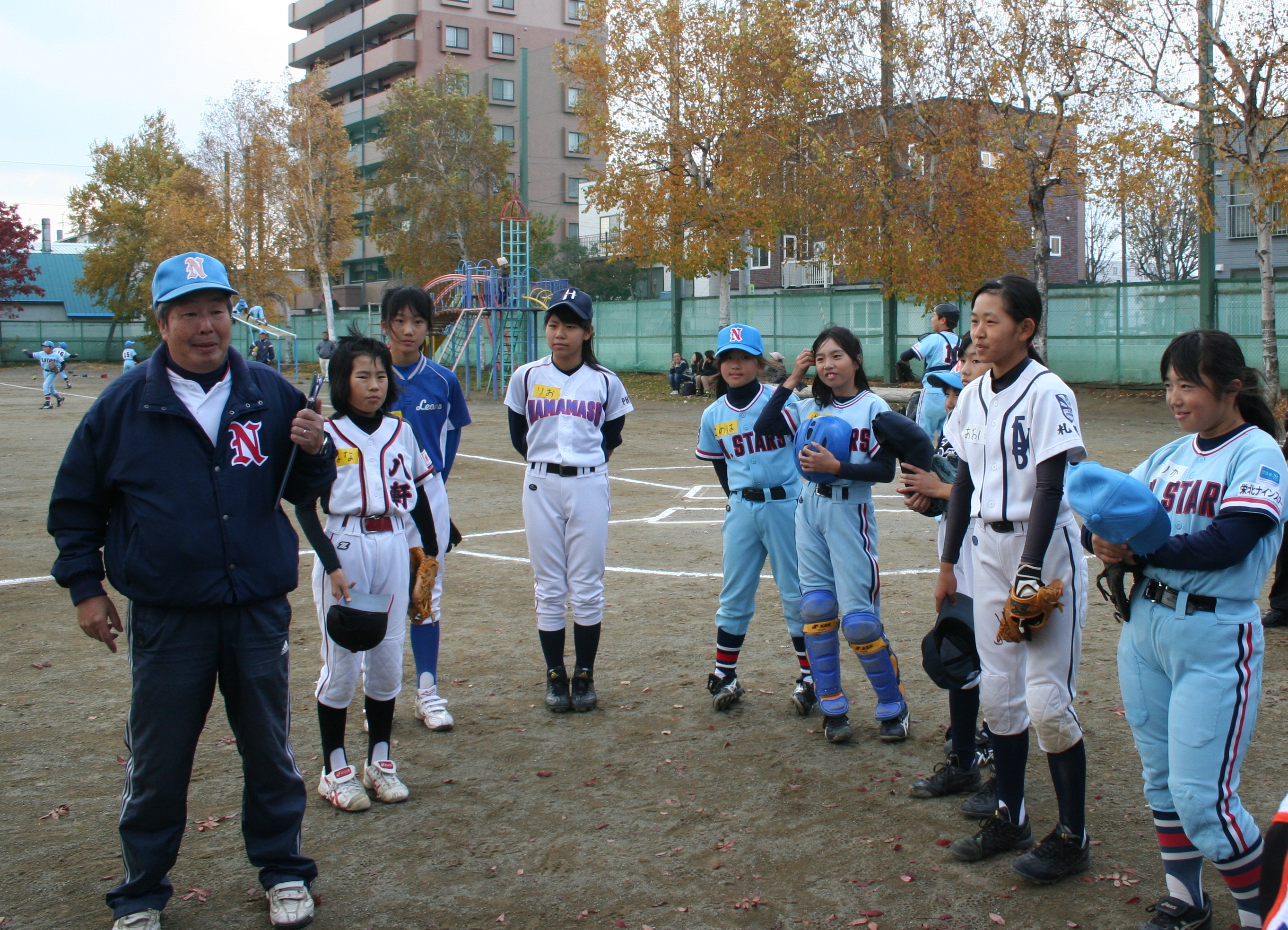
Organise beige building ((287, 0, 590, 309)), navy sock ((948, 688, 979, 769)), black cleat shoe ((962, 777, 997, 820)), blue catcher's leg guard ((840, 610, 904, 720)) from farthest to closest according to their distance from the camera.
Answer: beige building ((287, 0, 590, 309)) → blue catcher's leg guard ((840, 610, 904, 720)) → navy sock ((948, 688, 979, 769)) → black cleat shoe ((962, 777, 997, 820))

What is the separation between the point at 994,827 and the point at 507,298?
2906 centimetres

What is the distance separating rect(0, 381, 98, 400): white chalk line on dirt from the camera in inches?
1320

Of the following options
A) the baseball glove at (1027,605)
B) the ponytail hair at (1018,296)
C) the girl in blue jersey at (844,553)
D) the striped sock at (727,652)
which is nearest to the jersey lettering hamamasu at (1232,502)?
the baseball glove at (1027,605)

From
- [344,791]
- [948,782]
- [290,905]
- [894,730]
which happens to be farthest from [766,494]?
[290,905]

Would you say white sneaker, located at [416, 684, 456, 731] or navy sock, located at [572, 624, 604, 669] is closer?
white sneaker, located at [416, 684, 456, 731]

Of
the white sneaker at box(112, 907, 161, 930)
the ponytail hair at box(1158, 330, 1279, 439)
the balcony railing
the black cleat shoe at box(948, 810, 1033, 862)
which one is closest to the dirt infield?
the black cleat shoe at box(948, 810, 1033, 862)

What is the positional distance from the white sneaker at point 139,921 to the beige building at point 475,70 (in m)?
58.0

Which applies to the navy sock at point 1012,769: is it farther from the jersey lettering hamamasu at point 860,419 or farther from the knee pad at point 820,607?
the jersey lettering hamamasu at point 860,419

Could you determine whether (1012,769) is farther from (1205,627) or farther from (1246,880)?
(1205,627)

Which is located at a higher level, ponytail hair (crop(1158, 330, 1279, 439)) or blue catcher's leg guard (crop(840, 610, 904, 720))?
ponytail hair (crop(1158, 330, 1279, 439))

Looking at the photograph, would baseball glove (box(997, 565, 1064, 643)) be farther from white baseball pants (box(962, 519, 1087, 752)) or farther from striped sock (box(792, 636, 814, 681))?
striped sock (box(792, 636, 814, 681))

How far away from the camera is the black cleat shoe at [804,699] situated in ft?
17.9

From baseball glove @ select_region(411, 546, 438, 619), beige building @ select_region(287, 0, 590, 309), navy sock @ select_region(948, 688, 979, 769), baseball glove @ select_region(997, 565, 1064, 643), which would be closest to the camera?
baseball glove @ select_region(997, 565, 1064, 643)

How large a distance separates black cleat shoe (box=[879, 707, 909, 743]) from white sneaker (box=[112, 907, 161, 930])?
3.20 meters
